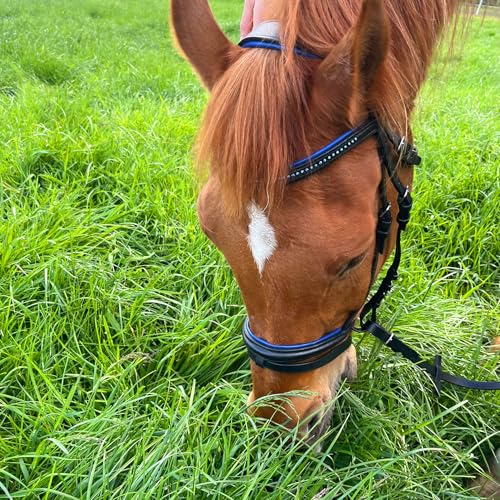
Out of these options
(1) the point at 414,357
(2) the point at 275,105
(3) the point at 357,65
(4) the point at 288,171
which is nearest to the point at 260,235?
(4) the point at 288,171

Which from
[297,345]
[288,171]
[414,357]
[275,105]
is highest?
[275,105]

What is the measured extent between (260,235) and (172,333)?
89 centimetres

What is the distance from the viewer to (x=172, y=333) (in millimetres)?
1812

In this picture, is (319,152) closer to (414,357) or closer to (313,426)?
(313,426)

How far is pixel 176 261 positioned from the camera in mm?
2268

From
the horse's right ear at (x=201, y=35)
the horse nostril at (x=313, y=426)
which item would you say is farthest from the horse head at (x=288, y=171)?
the horse nostril at (x=313, y=426)

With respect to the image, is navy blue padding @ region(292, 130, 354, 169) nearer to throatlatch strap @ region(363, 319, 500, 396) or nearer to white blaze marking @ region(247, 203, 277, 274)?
white blaze marking @ region(247, 203, 277, 274)

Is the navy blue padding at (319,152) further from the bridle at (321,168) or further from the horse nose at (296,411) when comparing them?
the horse nose at (296,411)

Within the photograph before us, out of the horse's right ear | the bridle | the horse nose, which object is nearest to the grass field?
the horse nose

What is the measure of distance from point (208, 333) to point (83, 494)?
723 millimetres

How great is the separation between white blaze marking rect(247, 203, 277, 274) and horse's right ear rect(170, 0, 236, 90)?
427 millimetres

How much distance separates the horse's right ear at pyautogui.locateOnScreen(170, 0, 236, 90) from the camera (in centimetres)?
125

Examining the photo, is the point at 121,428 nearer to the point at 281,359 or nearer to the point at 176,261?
the point at 281,359

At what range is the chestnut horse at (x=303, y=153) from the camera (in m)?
1.03
